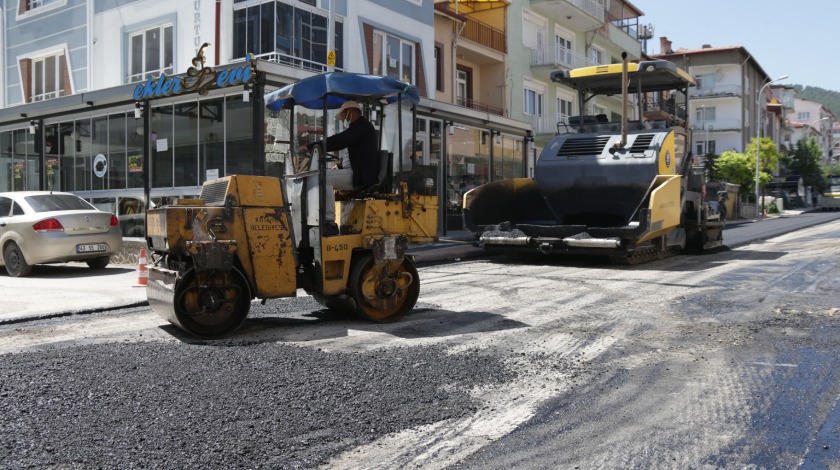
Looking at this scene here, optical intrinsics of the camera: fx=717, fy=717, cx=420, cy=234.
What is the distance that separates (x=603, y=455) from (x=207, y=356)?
3.07 meters

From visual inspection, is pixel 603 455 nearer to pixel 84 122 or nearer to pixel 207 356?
pixel 207 356

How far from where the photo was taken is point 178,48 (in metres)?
17.8

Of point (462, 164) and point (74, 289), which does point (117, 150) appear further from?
point (462, 164)

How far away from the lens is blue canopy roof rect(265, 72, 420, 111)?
668 cm

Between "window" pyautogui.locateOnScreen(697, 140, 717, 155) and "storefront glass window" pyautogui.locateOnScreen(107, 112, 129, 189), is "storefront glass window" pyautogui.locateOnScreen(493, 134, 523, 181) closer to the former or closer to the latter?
"storefront glass window" pyautogui.locateOnScreen(107, 112, 129, 189)

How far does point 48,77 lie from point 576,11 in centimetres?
2166

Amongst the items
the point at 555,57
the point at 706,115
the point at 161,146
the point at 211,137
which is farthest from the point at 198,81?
the point at 706,115

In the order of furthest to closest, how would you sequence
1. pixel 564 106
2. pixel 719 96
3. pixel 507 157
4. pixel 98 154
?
pixel 719 96, pixel 564 106, pixel 507 157, pixel 98 154

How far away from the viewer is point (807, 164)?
6906 centimetres

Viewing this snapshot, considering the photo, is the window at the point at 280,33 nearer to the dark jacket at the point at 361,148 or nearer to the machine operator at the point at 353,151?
the machine operator at the point at 353,151

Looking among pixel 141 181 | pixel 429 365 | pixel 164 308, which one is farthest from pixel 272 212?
pixel 141 181

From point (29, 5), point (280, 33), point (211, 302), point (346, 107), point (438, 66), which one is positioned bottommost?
point (211, 302)

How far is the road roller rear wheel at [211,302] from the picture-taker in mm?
5945

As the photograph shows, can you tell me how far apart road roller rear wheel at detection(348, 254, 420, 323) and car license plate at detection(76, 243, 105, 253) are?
732cm
